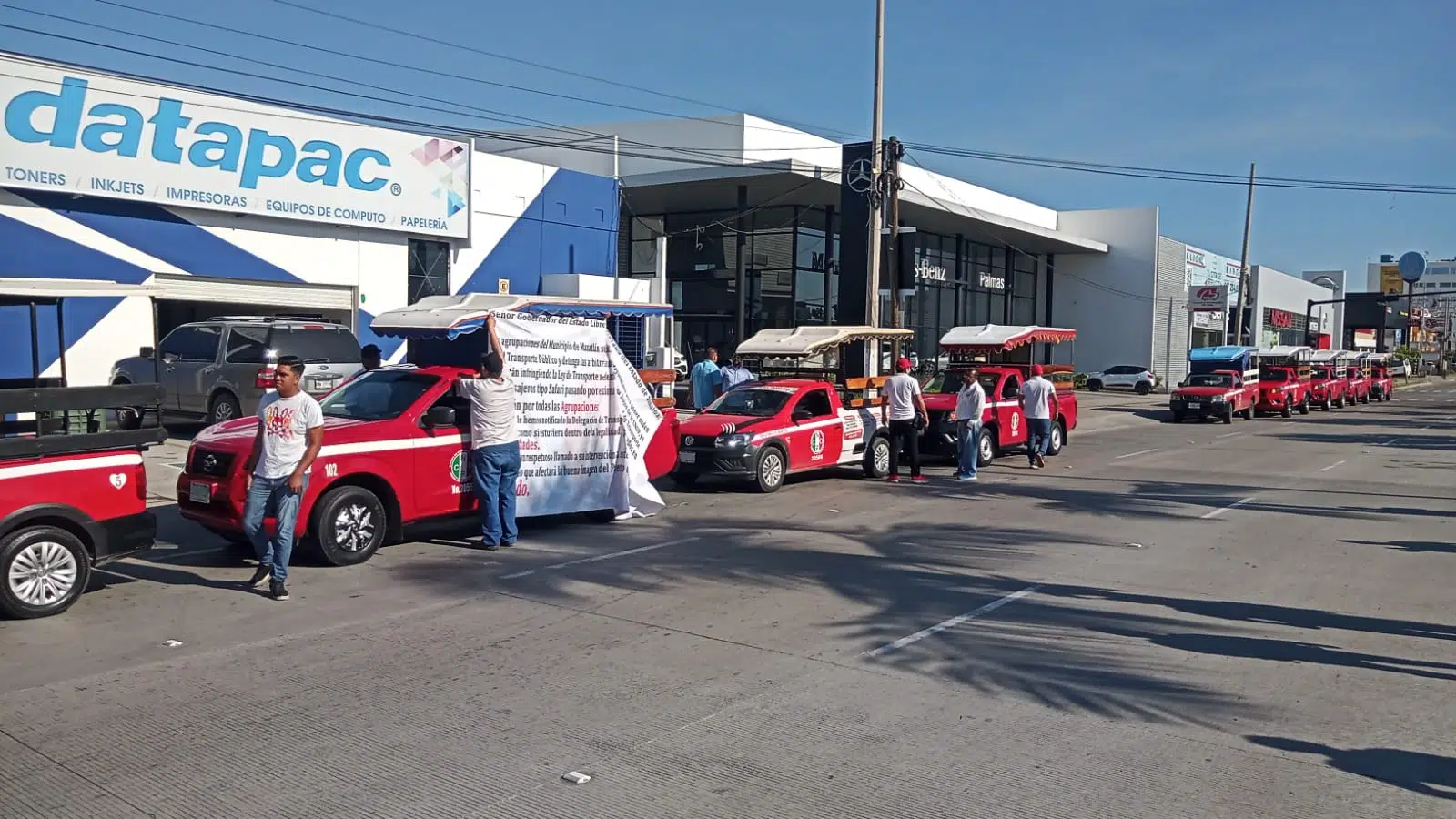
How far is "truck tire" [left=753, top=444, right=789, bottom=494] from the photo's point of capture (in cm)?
1459

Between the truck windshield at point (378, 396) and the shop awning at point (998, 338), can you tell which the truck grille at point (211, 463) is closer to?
the truck windshield at point (378, 396)

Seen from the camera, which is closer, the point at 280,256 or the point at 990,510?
Answer: the point at 990,510

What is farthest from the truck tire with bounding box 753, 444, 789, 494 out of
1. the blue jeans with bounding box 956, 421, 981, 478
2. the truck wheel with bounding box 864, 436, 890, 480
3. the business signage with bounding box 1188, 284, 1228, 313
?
the business signage with bounding box 1188, 284, 1228, 313

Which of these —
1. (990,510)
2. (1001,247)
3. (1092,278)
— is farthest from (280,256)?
(1092,278)

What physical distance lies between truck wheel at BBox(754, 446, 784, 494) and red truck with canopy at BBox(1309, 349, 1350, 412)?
32551mm

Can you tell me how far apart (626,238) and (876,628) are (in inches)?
1398

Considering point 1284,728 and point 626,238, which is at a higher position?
point 626,238

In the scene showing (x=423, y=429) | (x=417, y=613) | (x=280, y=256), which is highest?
(x=280, y=256)

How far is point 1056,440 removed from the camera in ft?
70.1

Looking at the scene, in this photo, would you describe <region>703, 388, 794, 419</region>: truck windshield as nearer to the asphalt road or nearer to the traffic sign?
the asphalt road

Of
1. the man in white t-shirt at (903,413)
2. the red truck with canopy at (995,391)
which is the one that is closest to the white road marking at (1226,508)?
the red truck with canopy at (995,391)

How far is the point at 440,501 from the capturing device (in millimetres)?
10492

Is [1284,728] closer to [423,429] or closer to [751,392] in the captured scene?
[423,429]

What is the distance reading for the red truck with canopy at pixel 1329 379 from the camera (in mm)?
41750
